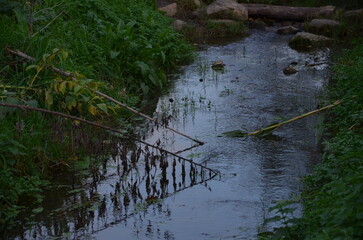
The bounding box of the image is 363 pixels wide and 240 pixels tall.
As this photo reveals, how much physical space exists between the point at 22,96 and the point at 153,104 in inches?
94.3

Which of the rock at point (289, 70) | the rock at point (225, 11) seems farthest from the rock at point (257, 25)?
the rock at point (289, 70)

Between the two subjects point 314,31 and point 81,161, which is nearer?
point 81,161

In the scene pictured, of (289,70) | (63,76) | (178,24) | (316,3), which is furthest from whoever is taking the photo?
(316,3)

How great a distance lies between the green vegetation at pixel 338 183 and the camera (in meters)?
3.91

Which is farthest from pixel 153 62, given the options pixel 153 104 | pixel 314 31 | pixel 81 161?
pixel 314 31

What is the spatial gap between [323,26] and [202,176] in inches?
346

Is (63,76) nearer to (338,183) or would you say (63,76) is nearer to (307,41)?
(338,183)

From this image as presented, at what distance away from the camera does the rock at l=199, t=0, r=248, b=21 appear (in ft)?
50.3

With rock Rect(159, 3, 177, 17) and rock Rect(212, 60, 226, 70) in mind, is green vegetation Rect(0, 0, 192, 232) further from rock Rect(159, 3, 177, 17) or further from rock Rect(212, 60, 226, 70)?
rock Rect(159, 3, 177, 17)

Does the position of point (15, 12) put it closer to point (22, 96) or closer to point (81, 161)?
point (22, 96)

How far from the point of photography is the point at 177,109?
8828 millimetres

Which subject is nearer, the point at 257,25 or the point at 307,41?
the point at 307,41

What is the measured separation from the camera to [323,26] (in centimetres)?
1446

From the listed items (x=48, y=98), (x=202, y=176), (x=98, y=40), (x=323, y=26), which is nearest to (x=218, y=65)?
(x=98, y=40)
